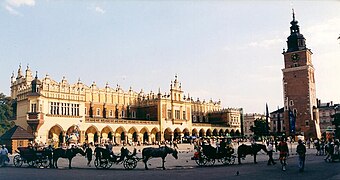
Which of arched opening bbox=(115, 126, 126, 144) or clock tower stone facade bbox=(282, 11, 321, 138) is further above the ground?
clock tower stone facade bbox=(282, 11, 321, 138)

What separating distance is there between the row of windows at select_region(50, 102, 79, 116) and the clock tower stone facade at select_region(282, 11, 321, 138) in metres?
38.0

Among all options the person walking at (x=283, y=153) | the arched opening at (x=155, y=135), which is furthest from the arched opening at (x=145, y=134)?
the person walking at (x=283, y=153)

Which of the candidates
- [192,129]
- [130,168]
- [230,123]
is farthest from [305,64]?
[130,168]

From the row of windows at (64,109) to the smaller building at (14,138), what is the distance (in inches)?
388

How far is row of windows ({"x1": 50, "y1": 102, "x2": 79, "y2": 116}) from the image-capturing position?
43.2 meters

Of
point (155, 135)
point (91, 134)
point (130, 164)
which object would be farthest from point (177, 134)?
point (130, 164)

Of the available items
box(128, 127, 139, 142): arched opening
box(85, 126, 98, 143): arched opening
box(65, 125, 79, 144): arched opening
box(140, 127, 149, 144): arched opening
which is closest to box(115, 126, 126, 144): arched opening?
box(128, 127, 139, 142): arched opening

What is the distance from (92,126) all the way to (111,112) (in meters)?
10.7

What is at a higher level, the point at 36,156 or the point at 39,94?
the point at 39,94

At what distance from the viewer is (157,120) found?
59.4m

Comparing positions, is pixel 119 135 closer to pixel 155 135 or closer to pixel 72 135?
pixel 155 135

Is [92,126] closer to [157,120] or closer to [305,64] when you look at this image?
[157,120]

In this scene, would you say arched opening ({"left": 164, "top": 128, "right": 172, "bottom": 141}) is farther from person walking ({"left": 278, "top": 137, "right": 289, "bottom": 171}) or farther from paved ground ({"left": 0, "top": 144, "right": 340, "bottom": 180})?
person walking ({"left": 278, "top": 137, "right": 289, "bottom": 171})

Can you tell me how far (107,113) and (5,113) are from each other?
53.6 feet
